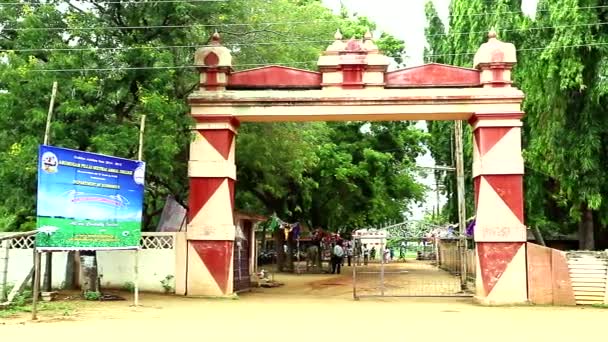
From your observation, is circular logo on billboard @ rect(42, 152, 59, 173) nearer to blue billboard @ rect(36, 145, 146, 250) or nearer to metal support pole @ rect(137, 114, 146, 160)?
blue billboard @ rect(36, 145, 146, 250)

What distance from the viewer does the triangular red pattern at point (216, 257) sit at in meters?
15.2

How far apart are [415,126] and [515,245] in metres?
17.0

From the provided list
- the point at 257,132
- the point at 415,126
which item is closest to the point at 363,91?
the point at 257,132

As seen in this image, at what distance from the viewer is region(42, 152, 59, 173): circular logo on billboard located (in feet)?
37.8

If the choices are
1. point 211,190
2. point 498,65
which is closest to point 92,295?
point 211,190

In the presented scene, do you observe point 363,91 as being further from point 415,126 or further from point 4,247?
point 415,126

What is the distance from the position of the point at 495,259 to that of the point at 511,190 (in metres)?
1.62

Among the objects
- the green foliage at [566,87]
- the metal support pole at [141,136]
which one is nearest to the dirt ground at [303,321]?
the metal support pole at [141,136]

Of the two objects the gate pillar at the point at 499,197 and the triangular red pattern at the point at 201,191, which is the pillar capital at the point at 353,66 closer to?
the gate pillar at the point at 499,197

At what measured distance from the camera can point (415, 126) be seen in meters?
31.5

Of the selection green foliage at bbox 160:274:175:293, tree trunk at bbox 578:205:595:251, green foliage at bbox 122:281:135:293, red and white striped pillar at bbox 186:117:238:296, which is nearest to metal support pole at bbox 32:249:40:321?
green foliage at bbox 122:281:135:293

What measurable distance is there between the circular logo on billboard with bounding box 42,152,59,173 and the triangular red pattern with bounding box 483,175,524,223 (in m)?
9.35

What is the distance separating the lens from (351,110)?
15500 millimetres

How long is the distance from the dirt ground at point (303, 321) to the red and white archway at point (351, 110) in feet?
4.84
